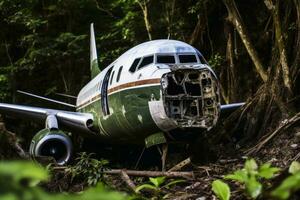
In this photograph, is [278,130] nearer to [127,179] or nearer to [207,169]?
[207,169]

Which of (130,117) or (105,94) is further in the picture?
(105,94)

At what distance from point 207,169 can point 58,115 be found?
6.97 meters

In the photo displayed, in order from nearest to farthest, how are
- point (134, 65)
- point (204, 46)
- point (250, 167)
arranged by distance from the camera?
point (250, 167) < point (134, 65) < point (204, 46)

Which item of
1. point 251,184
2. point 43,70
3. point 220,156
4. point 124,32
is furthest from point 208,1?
point 251,184

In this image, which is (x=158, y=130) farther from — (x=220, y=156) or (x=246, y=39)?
(x=246, y=39)

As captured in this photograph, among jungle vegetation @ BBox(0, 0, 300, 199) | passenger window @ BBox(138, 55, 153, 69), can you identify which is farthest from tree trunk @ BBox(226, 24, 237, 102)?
passenger window @ BBox(138, 55, 153, 69)

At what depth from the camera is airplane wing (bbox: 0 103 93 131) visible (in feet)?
42.5

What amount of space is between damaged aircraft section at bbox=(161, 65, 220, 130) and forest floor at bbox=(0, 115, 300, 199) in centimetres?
82

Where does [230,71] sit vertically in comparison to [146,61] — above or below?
below

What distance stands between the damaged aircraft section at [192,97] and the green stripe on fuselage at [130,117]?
0.38 meters

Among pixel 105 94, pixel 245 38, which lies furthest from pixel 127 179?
pixel 245 38

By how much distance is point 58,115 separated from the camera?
43.1 ft

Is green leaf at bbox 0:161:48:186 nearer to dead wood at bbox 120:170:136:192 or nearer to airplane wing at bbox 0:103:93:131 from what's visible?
dead wood at bbox 120:170:136:192

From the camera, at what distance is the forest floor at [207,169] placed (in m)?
5.46
